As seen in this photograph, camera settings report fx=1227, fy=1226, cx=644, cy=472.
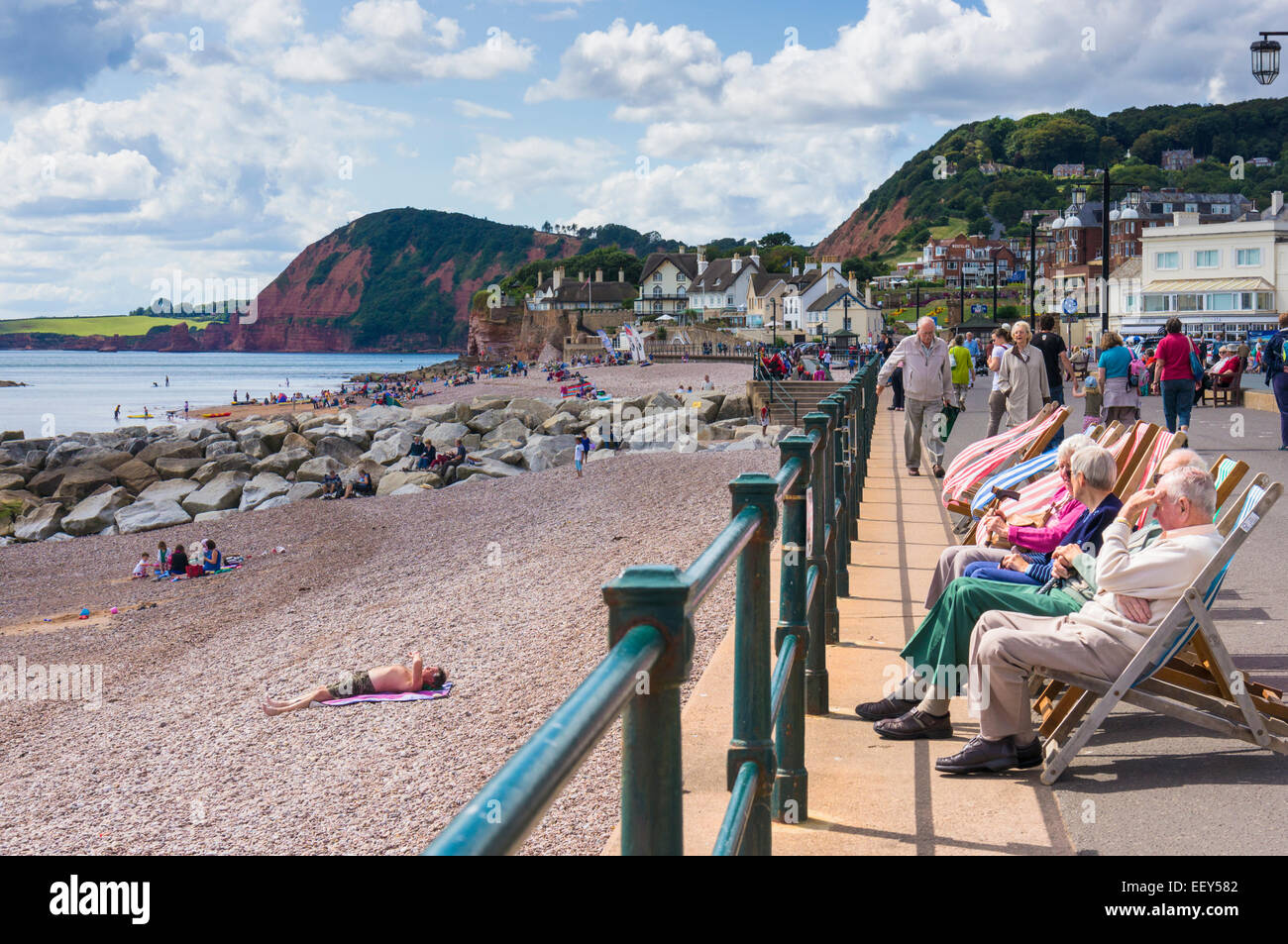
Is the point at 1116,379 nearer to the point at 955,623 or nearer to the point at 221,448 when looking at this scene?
the point at 955,623

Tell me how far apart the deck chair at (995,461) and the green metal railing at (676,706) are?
386 centimetres

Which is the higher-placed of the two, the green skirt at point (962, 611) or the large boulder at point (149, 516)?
the green skirt at point (962, 611)

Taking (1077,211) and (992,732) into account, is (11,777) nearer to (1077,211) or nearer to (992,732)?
(992,732)

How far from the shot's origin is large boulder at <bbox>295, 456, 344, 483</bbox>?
32.9m

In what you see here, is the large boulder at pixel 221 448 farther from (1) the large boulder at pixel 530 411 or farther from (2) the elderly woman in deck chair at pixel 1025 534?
(2) the elderly woman in deck chair at pixel 1025 534

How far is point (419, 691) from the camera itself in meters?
9.66

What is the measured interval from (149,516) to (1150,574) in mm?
26864

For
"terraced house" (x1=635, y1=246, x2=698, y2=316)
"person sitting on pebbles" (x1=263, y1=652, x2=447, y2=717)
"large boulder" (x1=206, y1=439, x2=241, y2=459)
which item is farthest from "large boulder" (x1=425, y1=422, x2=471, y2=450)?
"terraced house" (x1=635, y1=246, x2=698, y2=316)

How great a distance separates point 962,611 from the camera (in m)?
4.84

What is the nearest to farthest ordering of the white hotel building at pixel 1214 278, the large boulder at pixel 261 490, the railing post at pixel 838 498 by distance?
the railing post at pixel 838 498
the large boulder at pixel 261 490
the white hotel building at pixel 1214 278

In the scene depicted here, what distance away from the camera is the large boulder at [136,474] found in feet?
116

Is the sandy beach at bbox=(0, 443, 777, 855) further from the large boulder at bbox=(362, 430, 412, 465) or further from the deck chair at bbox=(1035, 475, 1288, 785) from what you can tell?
the large boulder at bbox=(362, 430, 412, 465)

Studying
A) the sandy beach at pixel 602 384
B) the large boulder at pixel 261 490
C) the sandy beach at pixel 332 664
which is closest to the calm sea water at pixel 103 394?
the sandy beach at pixel 602 384
